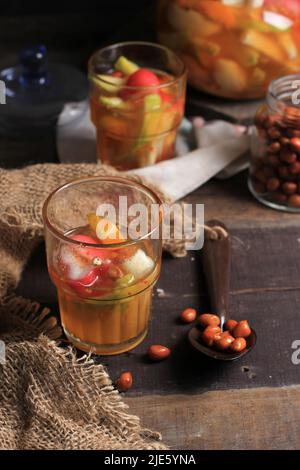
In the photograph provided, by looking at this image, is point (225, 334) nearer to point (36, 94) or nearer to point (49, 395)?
point (49, 395)

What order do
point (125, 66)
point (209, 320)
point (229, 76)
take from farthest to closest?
point (229, 76), point (125, 66), point (209, 320)

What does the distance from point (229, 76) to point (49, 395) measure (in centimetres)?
86

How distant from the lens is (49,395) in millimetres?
1115

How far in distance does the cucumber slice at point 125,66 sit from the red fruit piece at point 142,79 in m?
0.04

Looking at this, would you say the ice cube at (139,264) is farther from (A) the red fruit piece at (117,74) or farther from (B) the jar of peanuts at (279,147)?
(A) the red fruit piece at (117,74)

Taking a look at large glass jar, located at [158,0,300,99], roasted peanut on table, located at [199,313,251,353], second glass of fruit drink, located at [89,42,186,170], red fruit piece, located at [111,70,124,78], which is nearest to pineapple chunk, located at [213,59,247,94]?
large glass jar, located at [158,0,300,99]

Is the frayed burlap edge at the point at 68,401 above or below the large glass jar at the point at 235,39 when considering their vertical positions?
below

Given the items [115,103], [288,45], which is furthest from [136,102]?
[288,45]

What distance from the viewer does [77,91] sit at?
1.83 m

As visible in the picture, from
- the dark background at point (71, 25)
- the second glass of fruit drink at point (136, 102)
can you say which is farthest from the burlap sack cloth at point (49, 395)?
the dark background at point (71, 25)

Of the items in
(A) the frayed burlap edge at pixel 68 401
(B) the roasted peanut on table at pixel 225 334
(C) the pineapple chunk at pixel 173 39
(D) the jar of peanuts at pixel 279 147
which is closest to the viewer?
(A) the frayed burlap edge at pixel 68 401

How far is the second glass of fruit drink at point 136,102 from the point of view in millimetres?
1508

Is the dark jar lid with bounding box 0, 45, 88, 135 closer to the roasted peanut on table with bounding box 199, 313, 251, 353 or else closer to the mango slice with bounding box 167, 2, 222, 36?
the mango slice with bounding box 167, 2, 222, 36
